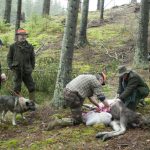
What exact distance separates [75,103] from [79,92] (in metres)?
0.30

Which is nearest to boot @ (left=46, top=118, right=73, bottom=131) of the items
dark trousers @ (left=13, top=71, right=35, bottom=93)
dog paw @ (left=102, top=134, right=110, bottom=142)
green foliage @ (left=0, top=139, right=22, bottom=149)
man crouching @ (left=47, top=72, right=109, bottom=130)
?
man crouching @ (left=47, top=72, right=109, bottom=130)

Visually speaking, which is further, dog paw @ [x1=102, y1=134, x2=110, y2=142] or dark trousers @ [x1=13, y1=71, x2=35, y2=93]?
dark trousers @ [x1=13, y1=71, x2=35, y2=93]

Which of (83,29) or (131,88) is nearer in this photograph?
(131,88)

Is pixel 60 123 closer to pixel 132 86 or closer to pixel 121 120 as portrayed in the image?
pixel 121 120

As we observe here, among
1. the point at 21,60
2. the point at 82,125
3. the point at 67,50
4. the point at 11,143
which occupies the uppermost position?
the point at 67,50

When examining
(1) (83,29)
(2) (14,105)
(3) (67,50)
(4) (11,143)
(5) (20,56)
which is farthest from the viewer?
(1) (83,29)

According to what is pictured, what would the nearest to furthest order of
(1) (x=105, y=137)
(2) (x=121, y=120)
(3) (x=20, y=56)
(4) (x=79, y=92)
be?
1. (1) (x=105, y=137)
2. (2) (x=121, y=120)
3. (4) (x=79, y=92)
4. (3) (x=20, y=56)

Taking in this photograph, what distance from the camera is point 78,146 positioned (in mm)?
8781

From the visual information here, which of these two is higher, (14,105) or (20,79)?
(20,79)

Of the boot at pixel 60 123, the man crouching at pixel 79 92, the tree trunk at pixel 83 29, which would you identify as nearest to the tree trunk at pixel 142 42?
the tree trunk at pixel 83 29

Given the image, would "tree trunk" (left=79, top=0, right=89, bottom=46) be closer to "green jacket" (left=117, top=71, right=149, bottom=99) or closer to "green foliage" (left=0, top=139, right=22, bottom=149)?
"green jacket" (left=117, top=71, right=149, bottom=99)

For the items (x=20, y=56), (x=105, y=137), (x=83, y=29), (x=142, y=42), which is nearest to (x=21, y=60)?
(x=20, y=56)

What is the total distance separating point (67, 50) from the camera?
11664 millimetres

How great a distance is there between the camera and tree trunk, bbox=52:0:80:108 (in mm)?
11555
